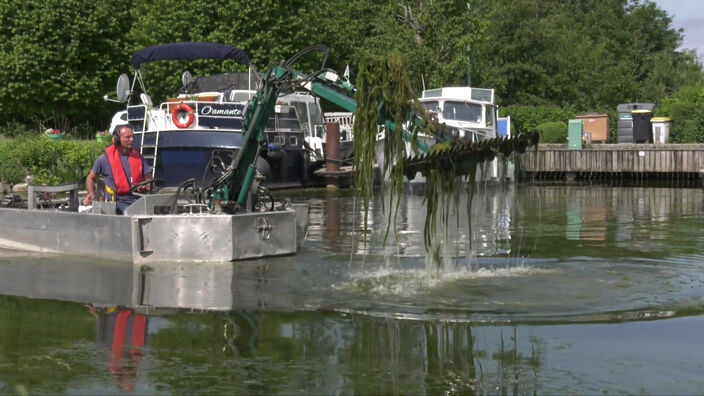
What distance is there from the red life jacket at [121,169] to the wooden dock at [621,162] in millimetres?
25272

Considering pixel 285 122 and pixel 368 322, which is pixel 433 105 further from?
pixel 368 322

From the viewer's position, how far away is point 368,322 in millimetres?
10438

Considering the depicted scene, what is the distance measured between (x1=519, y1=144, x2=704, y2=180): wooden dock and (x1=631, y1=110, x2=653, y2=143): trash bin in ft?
12.1

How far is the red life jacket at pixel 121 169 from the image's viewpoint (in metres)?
15.1

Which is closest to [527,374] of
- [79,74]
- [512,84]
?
[79,74]

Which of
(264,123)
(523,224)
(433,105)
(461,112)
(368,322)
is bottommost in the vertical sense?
(368,322)

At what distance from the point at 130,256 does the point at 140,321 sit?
4.05m

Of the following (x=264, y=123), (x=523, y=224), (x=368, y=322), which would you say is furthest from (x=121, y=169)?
(x=523, y=224)

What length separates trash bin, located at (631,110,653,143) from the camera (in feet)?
A: 148

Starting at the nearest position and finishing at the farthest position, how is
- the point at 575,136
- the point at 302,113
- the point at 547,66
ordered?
1. the point at 302,113
2. the point at 575,136
3. the point at 547,66

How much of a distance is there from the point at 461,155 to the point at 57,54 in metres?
40.1

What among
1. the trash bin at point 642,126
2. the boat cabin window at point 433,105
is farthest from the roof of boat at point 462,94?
the trash bin at point 642,126

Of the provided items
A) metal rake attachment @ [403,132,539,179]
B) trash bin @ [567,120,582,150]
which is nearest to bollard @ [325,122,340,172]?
trash bin @ [567,120,582,150]

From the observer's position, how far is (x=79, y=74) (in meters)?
50.3
